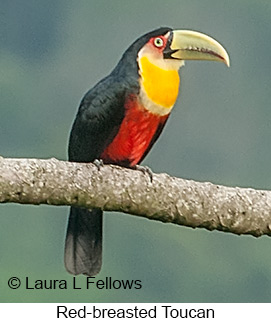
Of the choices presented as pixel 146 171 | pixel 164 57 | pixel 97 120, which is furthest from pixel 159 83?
pixel 146 171

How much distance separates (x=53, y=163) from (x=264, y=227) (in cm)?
79

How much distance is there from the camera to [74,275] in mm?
2869

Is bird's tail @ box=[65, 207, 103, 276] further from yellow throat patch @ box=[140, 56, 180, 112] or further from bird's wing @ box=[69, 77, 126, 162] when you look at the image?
yellow throat patch @ box=[140, 56, 180, 112]

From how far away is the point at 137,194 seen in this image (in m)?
2.27

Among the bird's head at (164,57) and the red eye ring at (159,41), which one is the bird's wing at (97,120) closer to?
the bird's head at (164,57)

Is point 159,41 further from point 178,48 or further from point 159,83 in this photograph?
point 159,83

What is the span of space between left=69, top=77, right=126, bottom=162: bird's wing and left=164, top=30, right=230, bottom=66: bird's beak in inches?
12.8

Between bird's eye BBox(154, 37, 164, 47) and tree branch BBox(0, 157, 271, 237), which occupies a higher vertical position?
bird's eye BBox(154, 37, 164, 47)

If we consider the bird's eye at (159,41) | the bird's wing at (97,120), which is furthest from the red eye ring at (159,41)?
the bird's wing at (97,120)

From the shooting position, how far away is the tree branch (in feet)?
7.06

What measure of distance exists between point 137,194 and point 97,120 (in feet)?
1.80

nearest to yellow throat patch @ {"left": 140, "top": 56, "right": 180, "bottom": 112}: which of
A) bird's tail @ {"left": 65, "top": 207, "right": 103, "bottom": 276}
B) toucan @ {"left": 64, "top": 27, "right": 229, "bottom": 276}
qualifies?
toucan @ {"left": 64, "top": 27, "right": 229, "bottom": 276}

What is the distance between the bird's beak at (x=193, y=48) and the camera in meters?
2.83

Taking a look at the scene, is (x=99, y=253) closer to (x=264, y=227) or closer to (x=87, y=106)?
(x=87, y=106)
